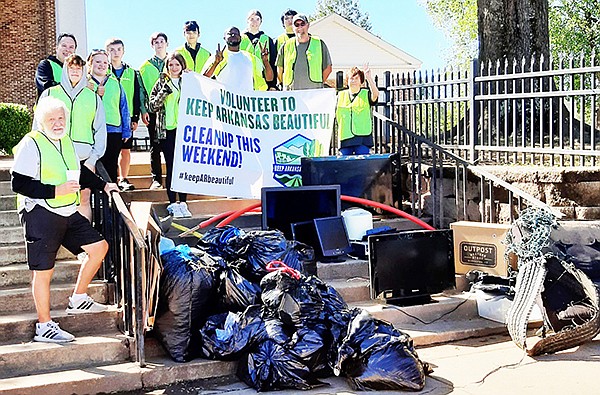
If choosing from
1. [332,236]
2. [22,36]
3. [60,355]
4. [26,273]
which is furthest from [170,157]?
[22,36]

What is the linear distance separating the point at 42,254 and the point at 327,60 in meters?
5.32

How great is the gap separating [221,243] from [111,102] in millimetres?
2267

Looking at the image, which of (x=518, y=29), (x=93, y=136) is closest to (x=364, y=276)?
(x=93, y=136)

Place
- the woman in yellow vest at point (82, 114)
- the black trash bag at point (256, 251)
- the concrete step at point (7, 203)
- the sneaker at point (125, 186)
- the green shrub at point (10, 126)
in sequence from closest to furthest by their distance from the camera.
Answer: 1. the black trash bag at point (256, 251)
2. the woman in yellow vest at point (82, 114)
3. the concrete step at point (7, 203)
4. the sneaker at point (125, 186)
5. the green shrub at point (10, 126)

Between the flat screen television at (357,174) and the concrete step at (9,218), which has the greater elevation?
the flat screen television at (357,174)

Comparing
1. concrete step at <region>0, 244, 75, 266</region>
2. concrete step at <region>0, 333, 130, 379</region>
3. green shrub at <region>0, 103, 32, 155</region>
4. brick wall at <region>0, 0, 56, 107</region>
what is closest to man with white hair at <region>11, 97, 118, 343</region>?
concrete step at <region>0, 333, 130, 379</region>

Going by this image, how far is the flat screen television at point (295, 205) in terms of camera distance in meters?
7.34

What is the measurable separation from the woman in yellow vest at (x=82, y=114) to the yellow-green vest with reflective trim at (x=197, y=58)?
7.77 feet

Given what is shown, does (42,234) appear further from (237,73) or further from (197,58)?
(197,58)

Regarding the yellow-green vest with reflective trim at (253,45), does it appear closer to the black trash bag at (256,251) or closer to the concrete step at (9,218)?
the concrete step at (9,218)

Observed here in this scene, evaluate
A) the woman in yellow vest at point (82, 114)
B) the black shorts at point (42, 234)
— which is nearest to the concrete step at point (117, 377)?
the black shorts at point (42, 234)

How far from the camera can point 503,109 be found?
9.28 metres

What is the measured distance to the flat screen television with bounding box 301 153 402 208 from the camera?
Result: 8.42 meters

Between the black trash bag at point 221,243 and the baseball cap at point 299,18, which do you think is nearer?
the black trash bag at point 221,243
